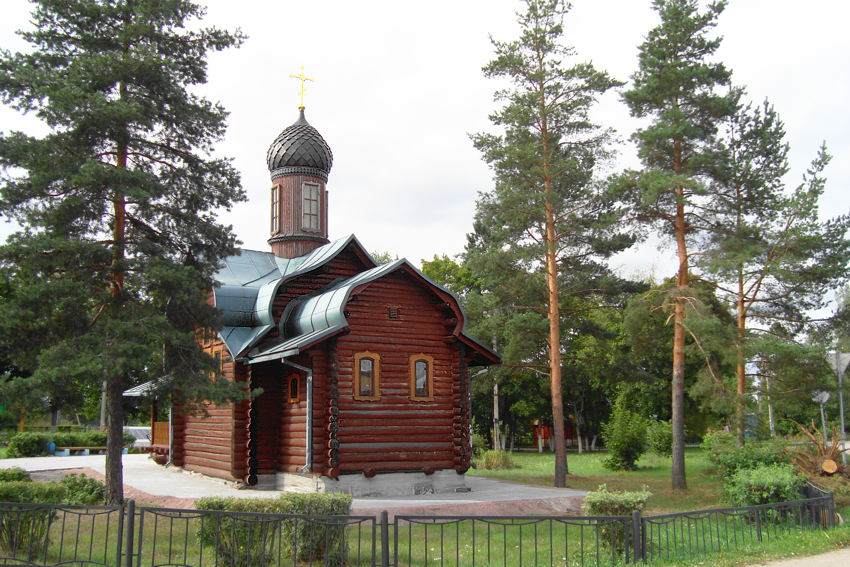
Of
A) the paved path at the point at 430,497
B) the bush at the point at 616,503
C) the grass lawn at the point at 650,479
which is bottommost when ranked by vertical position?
the grass lawn at the point at 650,479

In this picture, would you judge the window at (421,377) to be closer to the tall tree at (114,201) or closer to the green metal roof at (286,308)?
the green metal roof at (286,308)

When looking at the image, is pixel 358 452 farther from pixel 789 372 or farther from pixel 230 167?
pixel 789 372

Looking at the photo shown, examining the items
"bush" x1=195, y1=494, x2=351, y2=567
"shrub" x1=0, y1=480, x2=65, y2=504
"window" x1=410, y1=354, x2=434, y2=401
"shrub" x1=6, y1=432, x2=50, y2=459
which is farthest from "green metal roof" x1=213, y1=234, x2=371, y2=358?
"shrub" x1=6, y1=432, x2=50, y2=459

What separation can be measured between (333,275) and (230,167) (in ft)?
18.3

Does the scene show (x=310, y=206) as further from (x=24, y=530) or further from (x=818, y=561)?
(x=818, y=561)

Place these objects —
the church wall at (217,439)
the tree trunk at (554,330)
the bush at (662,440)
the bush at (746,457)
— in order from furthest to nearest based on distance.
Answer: the bush at (662,440) → the tree trunk at (554,330) → the church wall at (217,439) → the bush at (746,457)

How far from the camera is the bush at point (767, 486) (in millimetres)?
12508

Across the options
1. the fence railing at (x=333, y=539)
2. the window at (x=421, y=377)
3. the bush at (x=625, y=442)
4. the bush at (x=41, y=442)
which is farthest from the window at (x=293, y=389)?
the bush at (x=41, y=442)

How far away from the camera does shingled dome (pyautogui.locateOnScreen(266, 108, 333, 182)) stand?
21031 mm

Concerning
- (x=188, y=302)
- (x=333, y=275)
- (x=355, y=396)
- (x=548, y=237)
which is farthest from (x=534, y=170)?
(x=188, y=302)

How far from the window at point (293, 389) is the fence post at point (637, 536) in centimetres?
975

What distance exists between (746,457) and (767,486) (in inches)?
95.4

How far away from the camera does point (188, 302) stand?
40.5 ft

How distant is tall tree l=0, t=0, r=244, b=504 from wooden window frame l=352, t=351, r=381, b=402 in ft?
13.3
